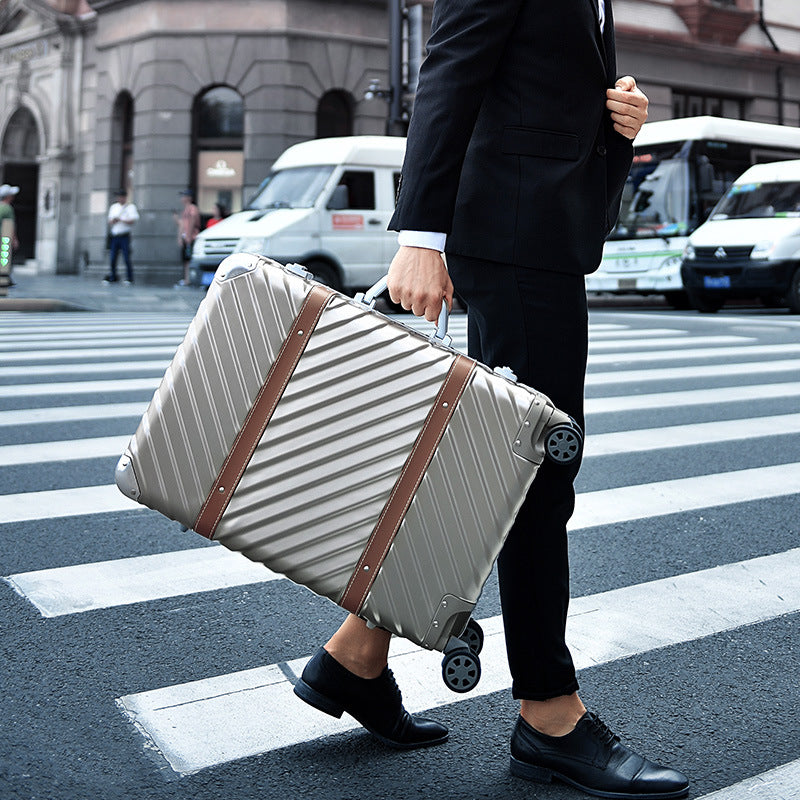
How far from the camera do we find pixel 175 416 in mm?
2084

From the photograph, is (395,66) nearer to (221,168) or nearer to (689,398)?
(221,168)

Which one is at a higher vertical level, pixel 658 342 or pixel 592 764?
pixel 658 342

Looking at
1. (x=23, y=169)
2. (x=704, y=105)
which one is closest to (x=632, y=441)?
(x=704, y=105)

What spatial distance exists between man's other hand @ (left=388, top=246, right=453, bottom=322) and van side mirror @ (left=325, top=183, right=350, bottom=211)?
12676 mm

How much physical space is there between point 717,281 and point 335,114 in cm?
988

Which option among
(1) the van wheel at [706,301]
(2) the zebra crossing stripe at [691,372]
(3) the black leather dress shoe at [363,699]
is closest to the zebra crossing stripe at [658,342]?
(2) the zebra crossing stripe at [691,372]

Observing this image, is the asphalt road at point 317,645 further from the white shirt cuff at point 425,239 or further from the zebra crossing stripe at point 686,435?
the white shirt cuff at point 425,239

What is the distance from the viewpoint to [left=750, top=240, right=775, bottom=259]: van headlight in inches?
594

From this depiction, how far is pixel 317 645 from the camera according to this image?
3.02 meters

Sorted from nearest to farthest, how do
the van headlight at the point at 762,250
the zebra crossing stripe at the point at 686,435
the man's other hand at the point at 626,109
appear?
1. the man's other hand at the point at 626,109
2. the zebra crossing stripe at the point at 686,435
3. the van headlight at the point at 762,250

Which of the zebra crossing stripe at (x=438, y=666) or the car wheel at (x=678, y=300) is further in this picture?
the car wheel at (x=678, y=300)

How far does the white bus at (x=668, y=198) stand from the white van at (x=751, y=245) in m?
0.70

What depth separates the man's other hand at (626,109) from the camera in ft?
7.43

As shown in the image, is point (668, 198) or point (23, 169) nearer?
point (668, 198)
